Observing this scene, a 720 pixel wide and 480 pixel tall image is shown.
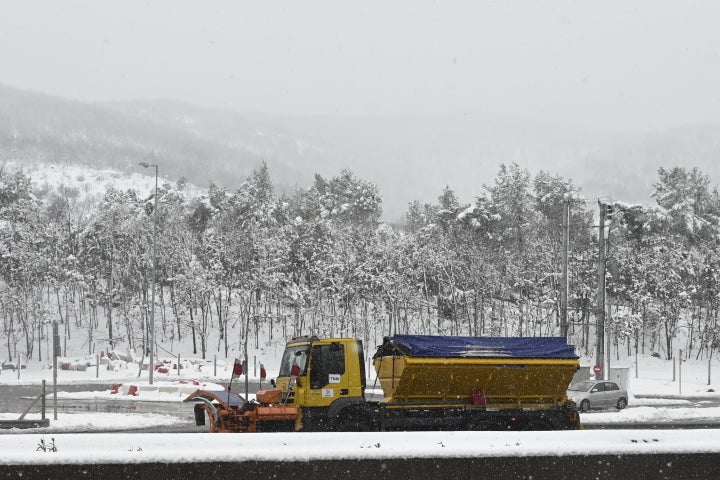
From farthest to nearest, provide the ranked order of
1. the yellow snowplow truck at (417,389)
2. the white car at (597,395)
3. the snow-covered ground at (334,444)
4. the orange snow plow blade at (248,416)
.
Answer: the white car at (597,395) → the yellow snowplow truck at (417,389) → the orange snow plow blade at (248,416) → the snow-covered ground at (334,444)

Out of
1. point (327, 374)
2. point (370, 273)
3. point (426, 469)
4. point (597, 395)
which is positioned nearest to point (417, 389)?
point (327, 374)

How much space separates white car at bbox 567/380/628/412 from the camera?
3278 centimetres

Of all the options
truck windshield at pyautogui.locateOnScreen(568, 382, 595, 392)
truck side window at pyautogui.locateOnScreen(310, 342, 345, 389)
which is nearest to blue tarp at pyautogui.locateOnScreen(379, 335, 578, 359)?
truck side window at pyautogui.locateOnScreen(310, 342, 345, 389)

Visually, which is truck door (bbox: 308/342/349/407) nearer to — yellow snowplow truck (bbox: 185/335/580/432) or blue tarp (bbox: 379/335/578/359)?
yellow snowplow truck (bbox: 185/335/580/432)

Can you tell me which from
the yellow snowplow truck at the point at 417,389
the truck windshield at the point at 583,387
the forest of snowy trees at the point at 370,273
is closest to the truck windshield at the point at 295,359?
the yellow snowplow truck at the point at 417,389

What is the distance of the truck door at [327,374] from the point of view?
17.2 metres

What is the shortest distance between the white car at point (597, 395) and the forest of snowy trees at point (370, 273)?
32.0m

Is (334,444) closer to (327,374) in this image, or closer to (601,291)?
(327,374)

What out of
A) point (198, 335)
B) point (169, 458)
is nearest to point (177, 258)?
point (198, 335)

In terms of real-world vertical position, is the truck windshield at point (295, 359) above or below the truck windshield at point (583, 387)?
above

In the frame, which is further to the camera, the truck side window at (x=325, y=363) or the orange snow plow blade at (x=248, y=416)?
the truck side window at (x=325, y=363)

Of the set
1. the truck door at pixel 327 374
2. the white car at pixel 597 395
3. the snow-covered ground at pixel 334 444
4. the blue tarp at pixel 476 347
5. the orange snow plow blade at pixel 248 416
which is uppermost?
the snow-covered ground at pixel 334 444

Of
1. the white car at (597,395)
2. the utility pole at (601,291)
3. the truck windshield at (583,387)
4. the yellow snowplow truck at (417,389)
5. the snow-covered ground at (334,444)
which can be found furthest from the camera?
the utility pole at (601,291)

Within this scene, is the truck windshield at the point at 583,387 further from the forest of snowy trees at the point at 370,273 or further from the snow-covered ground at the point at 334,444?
the forest of snowy trees at the point at 370,273
